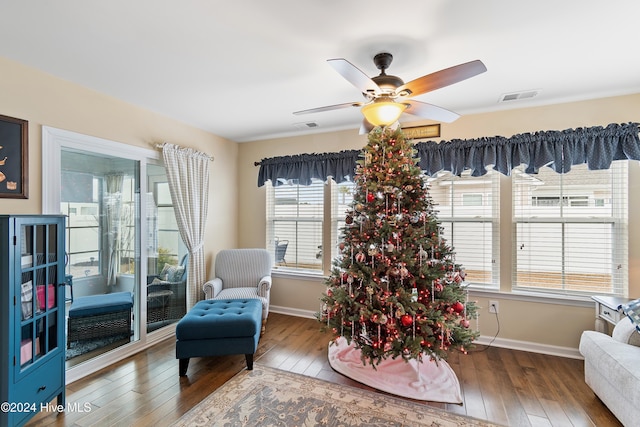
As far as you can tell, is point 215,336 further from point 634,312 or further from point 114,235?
point 634,312

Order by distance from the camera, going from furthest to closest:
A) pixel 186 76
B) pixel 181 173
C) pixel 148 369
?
pixel 181 173
pixel 148 369
pixel 186 76

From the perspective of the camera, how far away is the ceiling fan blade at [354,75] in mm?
1512

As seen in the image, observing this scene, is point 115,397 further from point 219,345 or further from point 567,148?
point 567,148

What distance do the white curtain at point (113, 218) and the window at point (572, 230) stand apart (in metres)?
4.05

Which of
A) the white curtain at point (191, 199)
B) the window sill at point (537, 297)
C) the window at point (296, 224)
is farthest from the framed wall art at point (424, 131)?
the white curtain at point (191, 199)

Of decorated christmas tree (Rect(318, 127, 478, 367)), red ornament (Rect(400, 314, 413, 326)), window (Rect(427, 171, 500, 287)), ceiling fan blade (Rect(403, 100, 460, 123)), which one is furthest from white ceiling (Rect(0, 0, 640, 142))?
red ornament (Rect(400, 314, 413, 326))

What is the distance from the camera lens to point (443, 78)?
166cm

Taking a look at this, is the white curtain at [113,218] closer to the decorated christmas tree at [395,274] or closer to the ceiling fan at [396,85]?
the decorated christmas tree at [395,274]

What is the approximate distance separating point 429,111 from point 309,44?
97 cm

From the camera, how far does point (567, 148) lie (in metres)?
2.67

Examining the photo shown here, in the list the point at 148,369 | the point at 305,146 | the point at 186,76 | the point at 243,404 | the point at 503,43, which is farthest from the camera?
the point at 305,146

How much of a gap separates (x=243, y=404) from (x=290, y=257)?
82.9 inches

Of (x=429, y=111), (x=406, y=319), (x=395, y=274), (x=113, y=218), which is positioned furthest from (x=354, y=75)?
(x=113, y=218)

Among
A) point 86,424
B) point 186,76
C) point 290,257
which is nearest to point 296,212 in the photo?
point 290,257
